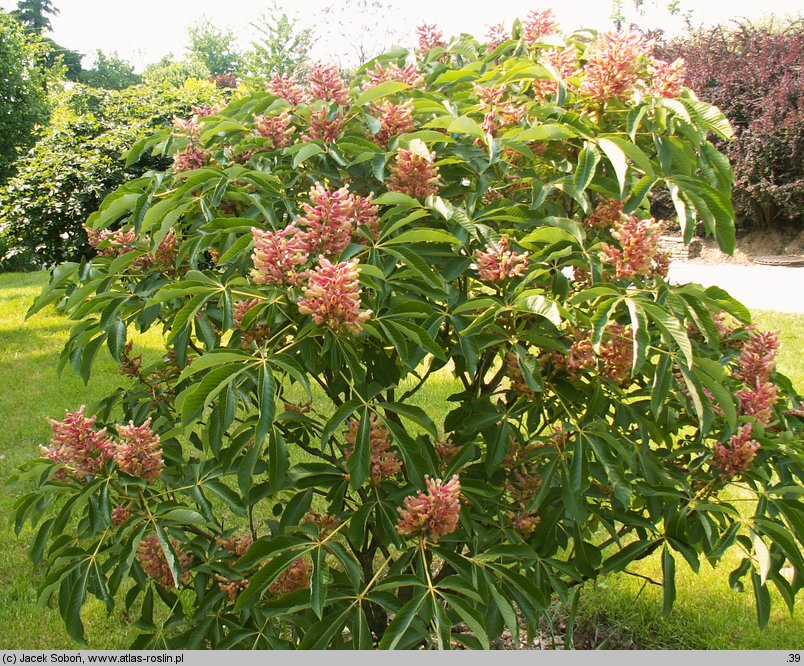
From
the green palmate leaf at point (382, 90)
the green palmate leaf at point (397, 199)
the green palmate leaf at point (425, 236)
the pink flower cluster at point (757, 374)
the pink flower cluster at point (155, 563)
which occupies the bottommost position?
the pink flower cluster at point (155, 563)

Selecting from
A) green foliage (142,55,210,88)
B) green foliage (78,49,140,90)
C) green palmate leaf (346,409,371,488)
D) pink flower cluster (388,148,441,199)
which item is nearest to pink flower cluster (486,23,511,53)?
pink flower cluster (388,148,441,199)

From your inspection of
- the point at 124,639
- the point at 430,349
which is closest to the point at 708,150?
the point at 430,349

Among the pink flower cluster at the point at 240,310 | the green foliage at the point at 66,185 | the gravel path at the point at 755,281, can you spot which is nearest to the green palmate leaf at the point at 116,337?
the pink flower cluster at the point at 240,310

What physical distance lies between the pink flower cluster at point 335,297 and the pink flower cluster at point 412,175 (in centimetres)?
37

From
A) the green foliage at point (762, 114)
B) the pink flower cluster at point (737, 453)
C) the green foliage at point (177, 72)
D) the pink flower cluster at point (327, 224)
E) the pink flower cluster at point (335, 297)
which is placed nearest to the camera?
the pink flower cluster at point (335, 297)

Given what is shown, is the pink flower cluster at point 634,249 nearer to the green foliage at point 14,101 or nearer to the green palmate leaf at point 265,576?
the green palmate leaf at point 265,576

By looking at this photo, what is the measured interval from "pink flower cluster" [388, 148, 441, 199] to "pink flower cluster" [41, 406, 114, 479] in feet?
2.90

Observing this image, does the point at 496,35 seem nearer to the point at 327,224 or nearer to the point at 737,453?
the point at 327,224

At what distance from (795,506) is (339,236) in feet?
4.14

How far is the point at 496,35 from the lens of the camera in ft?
7.68

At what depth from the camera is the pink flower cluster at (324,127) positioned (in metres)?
1.89

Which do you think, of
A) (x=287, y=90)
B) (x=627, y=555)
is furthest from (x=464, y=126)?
(x=627, y=555)

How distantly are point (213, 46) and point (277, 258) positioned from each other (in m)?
62.7

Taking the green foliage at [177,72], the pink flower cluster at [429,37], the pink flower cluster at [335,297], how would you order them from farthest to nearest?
the green foliage at [177,72], the pink flower cluster at [429,37], the pink flower cluster at [335,297]
